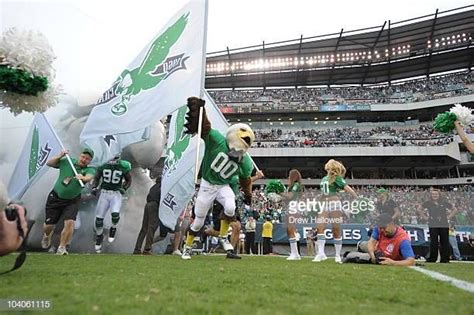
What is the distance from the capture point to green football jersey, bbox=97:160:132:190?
7852 mm

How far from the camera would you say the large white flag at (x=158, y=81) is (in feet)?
22.4

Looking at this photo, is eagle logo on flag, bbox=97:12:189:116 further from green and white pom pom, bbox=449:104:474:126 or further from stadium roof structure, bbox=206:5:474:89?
stadium roof structure, bbox=206:5:474:89

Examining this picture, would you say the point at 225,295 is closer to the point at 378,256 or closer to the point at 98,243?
the point at 378,256

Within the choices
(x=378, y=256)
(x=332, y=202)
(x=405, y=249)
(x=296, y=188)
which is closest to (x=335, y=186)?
(x=332, y=202)

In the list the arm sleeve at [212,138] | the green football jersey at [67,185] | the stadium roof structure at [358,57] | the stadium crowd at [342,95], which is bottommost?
the green football jersey at [67,185]

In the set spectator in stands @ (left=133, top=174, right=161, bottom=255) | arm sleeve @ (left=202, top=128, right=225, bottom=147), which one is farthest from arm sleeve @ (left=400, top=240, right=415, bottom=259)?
spectator in stands @ (left=133, top=174, right=161, bottom=255)

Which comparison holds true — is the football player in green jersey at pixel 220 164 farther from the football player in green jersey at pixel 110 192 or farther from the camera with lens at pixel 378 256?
the camera with lens at pixel 378 256

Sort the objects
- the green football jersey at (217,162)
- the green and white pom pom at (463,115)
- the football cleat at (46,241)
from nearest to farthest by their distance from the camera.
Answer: the green and white pom pom at (463,115) → the green football jersey at (217,162) → the football cleat at (46,241)

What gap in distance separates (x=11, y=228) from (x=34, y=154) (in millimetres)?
5441

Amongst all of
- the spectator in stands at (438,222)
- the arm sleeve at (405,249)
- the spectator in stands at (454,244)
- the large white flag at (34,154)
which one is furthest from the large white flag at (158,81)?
the spectator in stands at (454,244)

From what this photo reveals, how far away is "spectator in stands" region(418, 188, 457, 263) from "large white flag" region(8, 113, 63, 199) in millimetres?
8867

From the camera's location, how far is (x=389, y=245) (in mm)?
6156

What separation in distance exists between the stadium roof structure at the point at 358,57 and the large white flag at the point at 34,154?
33.6 m

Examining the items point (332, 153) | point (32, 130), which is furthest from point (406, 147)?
point (32, 130)
